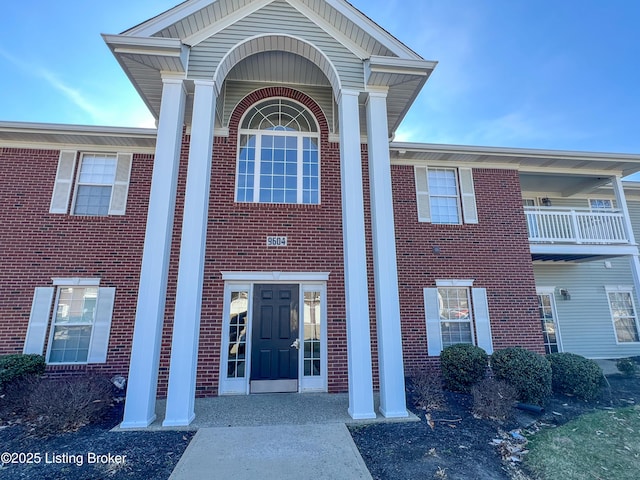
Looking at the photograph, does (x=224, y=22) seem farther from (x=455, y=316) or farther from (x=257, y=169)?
(x=455, y=316)

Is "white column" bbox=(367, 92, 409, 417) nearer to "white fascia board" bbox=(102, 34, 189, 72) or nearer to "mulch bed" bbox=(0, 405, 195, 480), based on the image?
"mulch bed" bbox=(0, 405, 195, 480)

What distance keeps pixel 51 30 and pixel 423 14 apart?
49.0ft

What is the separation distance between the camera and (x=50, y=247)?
7113mm

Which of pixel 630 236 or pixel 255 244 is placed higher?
pixel 630 236

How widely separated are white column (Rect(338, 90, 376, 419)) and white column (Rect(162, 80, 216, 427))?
2.42 metres

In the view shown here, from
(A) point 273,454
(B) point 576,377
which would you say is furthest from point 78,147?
(B) point 576,377

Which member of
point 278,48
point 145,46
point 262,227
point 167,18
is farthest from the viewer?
point 262,227

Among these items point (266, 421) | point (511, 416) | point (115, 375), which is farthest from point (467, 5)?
point (115, 375)

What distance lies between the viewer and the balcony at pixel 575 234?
8969 mm

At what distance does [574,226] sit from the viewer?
9211 millimetres

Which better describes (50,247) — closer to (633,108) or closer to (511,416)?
(511,416)

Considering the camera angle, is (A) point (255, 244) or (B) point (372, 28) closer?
(B) point (372, 28)

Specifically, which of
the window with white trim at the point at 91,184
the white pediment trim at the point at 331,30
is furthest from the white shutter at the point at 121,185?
the white pediment trim at the point at 331,30

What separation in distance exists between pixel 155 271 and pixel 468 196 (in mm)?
7980
